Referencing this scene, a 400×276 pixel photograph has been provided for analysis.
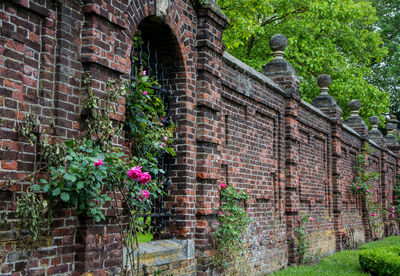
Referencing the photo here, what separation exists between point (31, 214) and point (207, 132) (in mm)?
3304

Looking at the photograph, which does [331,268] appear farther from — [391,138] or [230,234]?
[391,138]

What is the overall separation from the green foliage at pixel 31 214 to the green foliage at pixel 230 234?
3.35 m

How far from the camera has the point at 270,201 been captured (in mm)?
9273

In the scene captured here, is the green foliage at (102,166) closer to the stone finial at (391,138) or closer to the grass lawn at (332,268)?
the grass lawn at (332,268)

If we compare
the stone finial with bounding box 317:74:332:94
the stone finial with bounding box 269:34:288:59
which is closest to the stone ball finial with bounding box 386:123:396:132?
the stone finial with bounding box 317:74:332:94

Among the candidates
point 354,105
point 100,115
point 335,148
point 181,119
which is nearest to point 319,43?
point 354,105

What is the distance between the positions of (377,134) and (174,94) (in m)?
17.0

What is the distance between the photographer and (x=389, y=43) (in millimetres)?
27281

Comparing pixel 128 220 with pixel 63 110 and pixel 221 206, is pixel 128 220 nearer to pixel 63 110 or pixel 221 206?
pixel 63 110

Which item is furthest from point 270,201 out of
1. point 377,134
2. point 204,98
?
point 377,134

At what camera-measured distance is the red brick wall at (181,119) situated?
379 centimetres

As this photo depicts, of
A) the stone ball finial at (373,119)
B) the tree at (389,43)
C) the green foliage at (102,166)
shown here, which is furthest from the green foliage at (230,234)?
the tree at (389,43)

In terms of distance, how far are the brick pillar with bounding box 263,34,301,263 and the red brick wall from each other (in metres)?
0.03

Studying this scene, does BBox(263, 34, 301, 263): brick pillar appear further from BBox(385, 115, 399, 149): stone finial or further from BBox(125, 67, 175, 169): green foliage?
BBox(385, 115, 399, 149): stone finial
